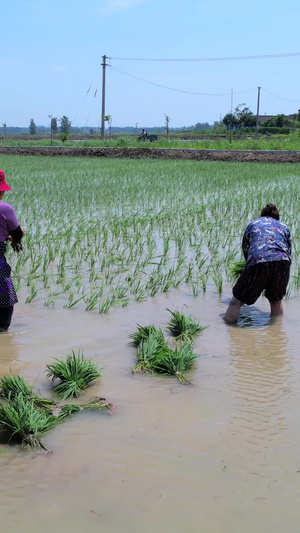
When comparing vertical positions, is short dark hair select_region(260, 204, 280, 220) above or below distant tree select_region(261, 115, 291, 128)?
below

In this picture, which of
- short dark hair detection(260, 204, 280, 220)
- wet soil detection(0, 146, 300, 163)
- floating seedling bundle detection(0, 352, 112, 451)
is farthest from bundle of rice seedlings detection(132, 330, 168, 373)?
wet soil detection(0, 146, 300, 163)

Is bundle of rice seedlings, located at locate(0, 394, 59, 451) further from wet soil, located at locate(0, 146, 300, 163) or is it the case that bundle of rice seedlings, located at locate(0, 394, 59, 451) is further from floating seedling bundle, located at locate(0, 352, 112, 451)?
wet soil, located at locate(0, 146, 300, 163)

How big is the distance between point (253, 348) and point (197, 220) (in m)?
4.44

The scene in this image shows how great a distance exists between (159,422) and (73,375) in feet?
1.77

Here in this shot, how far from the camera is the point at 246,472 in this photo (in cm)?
218

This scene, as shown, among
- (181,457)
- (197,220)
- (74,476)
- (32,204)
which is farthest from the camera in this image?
(32,204)

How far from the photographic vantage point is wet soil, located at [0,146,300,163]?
20141 mm

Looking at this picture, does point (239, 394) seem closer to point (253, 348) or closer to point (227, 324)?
point (253, 348)

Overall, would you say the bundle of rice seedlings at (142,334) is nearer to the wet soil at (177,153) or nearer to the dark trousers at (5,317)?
the dark trousers at (5,317)

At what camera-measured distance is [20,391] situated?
2.68 m

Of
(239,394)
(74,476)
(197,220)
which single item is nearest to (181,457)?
(74,476)

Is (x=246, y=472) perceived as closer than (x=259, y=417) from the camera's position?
Yes

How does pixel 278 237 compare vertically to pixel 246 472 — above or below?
above

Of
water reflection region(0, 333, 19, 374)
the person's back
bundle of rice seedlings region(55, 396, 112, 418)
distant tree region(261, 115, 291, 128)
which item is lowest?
water reflection region(0, 333, 19, 374)
